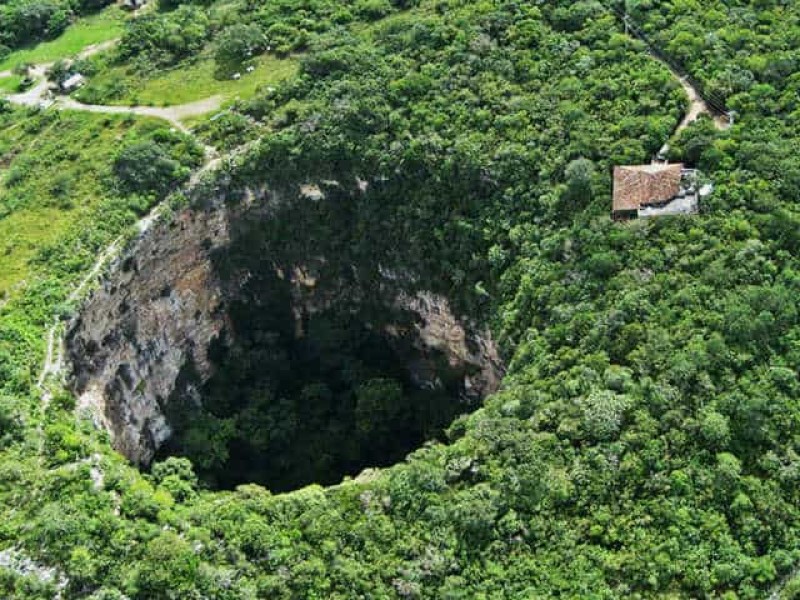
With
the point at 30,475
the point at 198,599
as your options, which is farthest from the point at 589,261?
the point at 30,475

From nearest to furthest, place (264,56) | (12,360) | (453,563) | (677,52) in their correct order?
1. (453,563)
2. (12,360)
3. (677,52)
4. (264,56)

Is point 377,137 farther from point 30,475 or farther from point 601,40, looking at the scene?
point 30,475

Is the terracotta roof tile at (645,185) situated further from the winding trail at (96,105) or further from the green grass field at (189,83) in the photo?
the winding trail at (96,105)

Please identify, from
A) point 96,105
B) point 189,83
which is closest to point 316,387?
point 189,83

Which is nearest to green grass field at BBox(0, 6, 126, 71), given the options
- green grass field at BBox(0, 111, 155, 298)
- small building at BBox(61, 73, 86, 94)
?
small building at BBox(61, 73, 86, 94)

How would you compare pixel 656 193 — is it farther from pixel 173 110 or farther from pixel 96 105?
pixel 96 105

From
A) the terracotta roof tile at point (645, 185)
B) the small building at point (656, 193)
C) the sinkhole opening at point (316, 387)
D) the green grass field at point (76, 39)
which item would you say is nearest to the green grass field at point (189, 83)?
the green grass field at point (76, 39)
